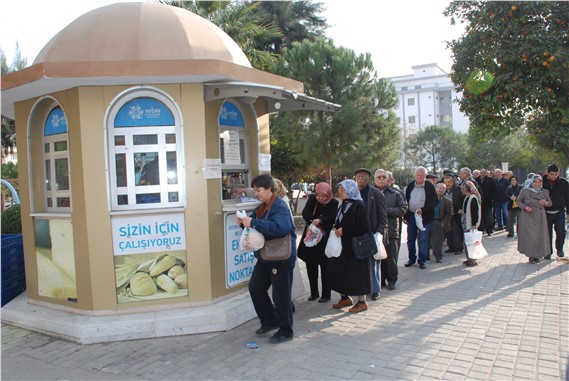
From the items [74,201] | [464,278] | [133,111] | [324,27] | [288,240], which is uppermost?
[324,27]

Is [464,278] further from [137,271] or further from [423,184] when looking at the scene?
[137,271]

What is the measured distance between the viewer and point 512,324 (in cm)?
534

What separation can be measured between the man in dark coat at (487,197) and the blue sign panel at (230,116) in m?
8.31

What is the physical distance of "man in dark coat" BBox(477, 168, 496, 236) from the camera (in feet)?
40.3

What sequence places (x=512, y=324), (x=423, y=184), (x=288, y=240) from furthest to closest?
(x=423, y=184), (x=512, y=324), (x=288, y=240)

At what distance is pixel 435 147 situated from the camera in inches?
1681

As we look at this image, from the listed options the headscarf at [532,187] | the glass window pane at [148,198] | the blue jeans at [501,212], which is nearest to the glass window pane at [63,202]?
the glass window pane at [148,198]

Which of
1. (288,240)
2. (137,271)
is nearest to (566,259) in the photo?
(288,240)

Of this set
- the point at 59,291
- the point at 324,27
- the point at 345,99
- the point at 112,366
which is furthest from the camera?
the point at 324,27

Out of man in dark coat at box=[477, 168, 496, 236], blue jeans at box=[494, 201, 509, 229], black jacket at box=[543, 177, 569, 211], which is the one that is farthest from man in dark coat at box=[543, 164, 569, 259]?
blue jeans at box=[494, 201, 509, 229]

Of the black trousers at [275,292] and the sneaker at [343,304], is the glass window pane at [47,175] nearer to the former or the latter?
the black trousers at [275,292]

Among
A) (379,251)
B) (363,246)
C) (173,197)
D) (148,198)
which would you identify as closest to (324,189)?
(363,246)

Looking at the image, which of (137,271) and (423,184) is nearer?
(137,271)

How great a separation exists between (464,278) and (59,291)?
615cm
